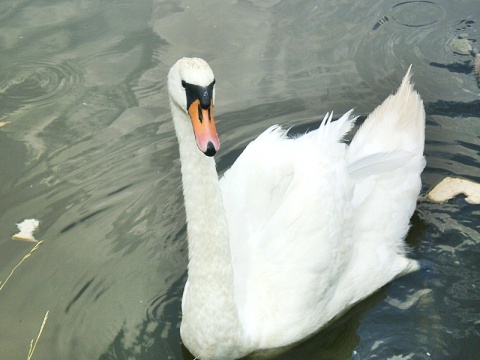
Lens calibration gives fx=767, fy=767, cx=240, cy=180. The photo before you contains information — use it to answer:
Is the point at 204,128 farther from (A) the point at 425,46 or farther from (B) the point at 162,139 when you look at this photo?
(A) the point at 425,46

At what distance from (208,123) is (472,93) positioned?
12.6 ft

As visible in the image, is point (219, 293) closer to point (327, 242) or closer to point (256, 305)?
point (256, 305)

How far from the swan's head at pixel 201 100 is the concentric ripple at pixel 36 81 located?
3763 millimetres

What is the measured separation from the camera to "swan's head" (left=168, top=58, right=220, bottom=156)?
3.34 metres

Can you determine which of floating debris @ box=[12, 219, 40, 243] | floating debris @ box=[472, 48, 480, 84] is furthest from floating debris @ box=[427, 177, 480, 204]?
floating debris @ box=[12, 219, 40, 243]

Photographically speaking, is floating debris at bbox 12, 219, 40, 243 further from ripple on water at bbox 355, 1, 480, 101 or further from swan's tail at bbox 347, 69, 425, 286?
ripple on water at bbox 355, 1, 480, 101

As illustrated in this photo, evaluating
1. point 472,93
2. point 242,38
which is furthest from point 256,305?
point 242,38

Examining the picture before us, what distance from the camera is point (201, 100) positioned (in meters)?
3.37

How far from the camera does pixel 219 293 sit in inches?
160

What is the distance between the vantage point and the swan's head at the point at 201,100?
3.34 meters

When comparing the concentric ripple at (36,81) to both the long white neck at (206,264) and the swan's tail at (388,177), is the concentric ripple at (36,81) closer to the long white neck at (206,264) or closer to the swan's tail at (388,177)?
the swan's tail at (388,177)

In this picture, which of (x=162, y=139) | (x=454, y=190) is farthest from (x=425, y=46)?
(x=162, y=139)

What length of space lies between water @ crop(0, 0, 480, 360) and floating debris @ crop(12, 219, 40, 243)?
2.1 inches

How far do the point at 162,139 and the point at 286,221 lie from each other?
7.24ft
